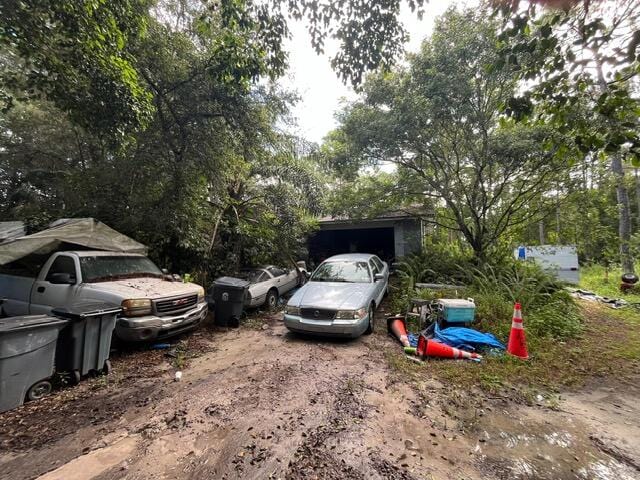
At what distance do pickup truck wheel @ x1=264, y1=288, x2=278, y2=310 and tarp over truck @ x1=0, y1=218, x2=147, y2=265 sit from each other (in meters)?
3.35

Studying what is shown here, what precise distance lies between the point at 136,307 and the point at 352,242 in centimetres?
1444

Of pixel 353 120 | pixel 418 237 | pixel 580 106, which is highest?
pixel 353 120

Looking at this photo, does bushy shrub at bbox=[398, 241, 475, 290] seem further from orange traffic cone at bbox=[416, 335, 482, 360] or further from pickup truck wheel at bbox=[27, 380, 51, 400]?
pickup truck wheel at bbox=[27, 380, 51, 400]

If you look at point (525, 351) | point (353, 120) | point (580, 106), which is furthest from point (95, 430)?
point (353, 120)

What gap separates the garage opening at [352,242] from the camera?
17.2 meters

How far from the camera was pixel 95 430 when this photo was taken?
269 cm

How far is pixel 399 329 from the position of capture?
5.29 meters

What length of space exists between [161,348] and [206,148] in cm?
510

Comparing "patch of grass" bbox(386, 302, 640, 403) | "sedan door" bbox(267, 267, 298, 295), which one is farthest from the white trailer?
"sedan door" bbox(267, 267, 298, 295)

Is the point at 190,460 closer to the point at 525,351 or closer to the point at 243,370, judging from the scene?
the point at 243,370

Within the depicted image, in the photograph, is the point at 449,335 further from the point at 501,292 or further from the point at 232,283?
the point at 232,283

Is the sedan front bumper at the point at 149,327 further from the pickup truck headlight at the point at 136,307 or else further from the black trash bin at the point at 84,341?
the black trash bin at the point at 84,341

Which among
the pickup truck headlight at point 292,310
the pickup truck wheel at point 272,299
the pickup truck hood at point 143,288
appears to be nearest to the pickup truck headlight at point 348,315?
the pickup truck headlight at point 292,310

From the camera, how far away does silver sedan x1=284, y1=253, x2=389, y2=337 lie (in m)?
4.89
